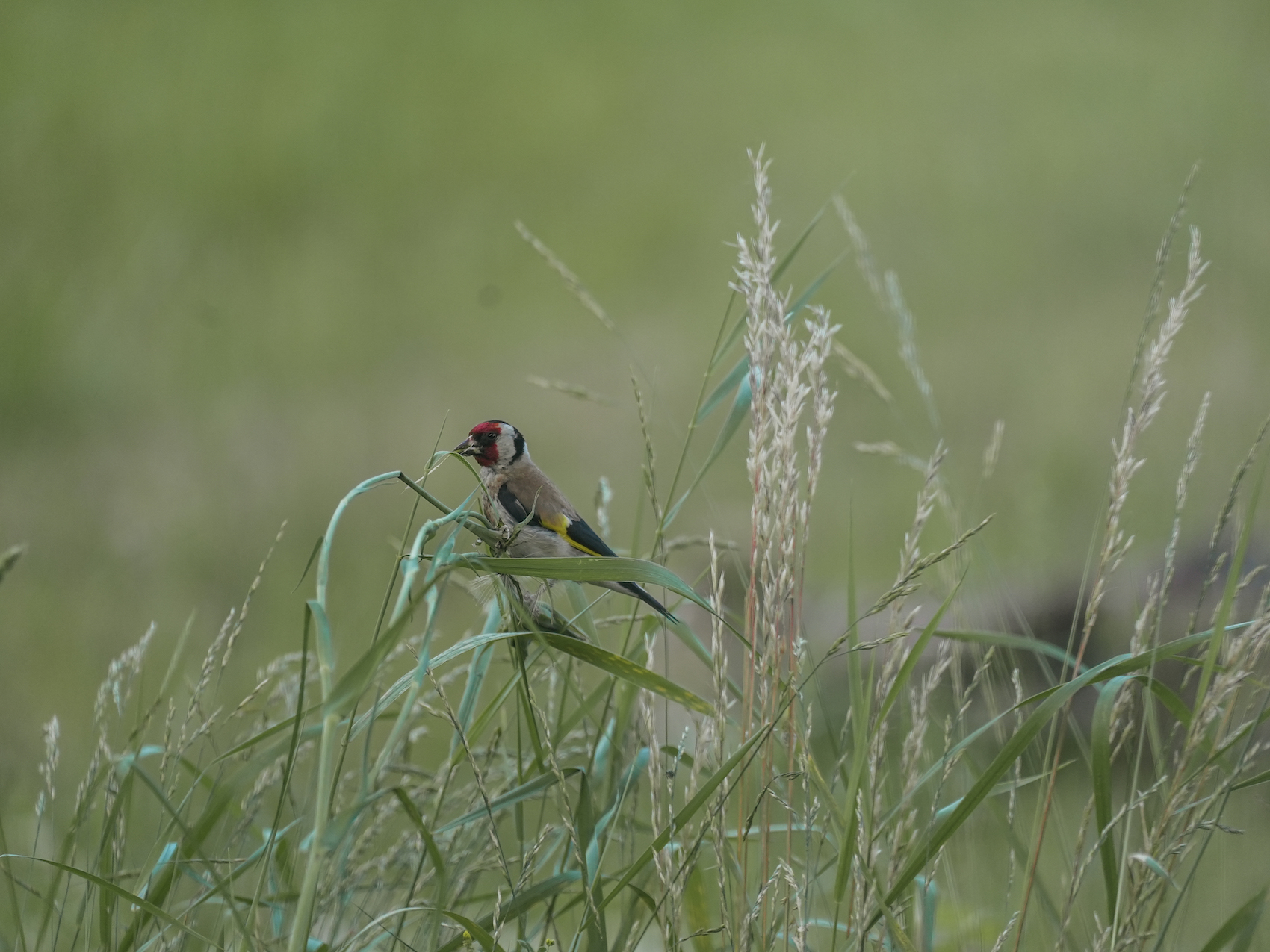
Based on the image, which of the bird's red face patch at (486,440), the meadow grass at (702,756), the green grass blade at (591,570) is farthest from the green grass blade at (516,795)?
the bird's red face patch at (486,440)

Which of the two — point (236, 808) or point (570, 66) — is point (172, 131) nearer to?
point (570, 66)

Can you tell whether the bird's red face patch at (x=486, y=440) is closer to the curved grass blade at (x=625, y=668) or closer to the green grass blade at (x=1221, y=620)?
the curved grass blade at (x=625, y=668)

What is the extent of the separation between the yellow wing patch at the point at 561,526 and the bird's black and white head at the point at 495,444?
0.18 metres

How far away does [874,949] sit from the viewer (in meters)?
1.29

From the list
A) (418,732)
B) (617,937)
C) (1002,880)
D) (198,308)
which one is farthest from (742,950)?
(198,308)

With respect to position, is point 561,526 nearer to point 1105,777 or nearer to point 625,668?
point 625,668

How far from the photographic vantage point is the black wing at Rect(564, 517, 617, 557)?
187cm

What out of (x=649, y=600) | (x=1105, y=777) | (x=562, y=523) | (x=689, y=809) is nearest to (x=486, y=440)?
(x=562, y=523)

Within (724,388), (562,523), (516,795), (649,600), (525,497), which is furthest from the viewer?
(525,497)

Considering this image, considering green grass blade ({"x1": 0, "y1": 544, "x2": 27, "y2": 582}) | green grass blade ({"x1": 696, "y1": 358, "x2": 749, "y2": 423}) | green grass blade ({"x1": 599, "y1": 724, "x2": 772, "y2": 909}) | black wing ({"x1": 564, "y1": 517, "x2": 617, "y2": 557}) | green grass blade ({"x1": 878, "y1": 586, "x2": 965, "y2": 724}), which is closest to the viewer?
green grass blade ({"x1": 0, "y1": 544, "x2": 27, "y2": 582})

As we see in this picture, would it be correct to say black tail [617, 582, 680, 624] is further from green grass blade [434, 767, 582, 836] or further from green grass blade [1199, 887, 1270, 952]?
green grass blade [1199, 887, 1270, 952]

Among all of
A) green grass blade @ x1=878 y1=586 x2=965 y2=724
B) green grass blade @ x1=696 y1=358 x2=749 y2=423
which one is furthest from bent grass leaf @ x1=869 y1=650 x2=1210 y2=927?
green grass blade @ x1=696 y1=358 x2=749 y2=423

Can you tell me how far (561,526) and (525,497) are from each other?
0.16 metres

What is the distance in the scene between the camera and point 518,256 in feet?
25.1
